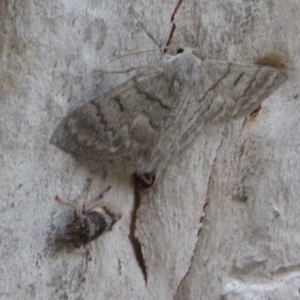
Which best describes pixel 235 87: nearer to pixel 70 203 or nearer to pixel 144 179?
pixel 144 179

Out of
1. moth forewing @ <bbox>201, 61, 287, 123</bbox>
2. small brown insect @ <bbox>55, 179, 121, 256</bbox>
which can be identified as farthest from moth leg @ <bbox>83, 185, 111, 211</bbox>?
moth forewing @ <bbox>201, 61, 287, 123</bbox>

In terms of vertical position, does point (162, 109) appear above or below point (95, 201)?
above

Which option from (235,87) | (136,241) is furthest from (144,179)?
(235,87)

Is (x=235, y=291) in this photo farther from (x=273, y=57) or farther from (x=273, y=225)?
(x=273, y=57)

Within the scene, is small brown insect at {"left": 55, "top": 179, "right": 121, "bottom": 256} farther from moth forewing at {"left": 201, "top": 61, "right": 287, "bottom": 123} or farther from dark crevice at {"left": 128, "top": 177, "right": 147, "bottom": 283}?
moth forewing at {"left": 201, "top": 61, "right": 287, "bottom": 123}

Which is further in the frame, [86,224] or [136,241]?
[136,241]

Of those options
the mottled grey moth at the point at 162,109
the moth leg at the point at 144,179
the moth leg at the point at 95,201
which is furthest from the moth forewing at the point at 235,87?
the moth leg at the point at 95,201

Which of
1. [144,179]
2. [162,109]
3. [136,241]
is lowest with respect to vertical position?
[136,241]
